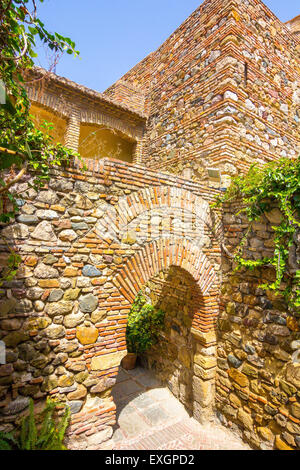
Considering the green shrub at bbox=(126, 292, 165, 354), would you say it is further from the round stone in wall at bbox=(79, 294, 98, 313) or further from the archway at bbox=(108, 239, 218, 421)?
the round stone in wall at bbox=(79, 294, 98, 313)

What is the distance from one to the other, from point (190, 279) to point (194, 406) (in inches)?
85.6

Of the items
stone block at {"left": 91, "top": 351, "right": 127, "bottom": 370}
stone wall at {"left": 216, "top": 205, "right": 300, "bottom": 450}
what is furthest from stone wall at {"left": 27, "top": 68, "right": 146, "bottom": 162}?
stone block at {"left": 91, "top": 351, "right": 127, "bottom": 370}

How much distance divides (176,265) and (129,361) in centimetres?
323

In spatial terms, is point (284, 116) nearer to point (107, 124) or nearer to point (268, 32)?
point (268, 32)

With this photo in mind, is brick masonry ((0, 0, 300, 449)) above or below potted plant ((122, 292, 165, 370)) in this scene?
above

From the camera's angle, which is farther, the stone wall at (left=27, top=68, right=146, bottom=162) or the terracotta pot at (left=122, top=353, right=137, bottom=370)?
the stone wall at (left=27, top=68, right=146, bottom=162)

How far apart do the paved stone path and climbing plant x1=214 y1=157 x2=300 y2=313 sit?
239cm

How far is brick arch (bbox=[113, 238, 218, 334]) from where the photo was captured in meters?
2.92

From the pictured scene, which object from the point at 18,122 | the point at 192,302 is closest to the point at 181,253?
the point at 192,302

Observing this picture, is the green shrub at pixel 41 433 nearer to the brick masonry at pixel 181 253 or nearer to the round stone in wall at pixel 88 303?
the brick masonry at pixel 181 253

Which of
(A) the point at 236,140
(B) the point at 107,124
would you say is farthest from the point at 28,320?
(B) the point at 107,124

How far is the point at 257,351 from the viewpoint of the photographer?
3.20 metres

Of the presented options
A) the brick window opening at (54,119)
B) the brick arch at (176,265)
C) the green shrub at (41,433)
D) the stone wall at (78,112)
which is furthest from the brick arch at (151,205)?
the brick window opening at (54,119)

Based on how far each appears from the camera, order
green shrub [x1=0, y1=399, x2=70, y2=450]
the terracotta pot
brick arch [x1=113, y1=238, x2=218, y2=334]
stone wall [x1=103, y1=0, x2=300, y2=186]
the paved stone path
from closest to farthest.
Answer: green shrub [x1=0, y1=399, x2=70, y2=450], brick arch [x1=113, y1=238, x2=218, y2=334], the paved stone path, stone wall [x1=103, y1=0, x2=300, y2=186], the terracotta pot
